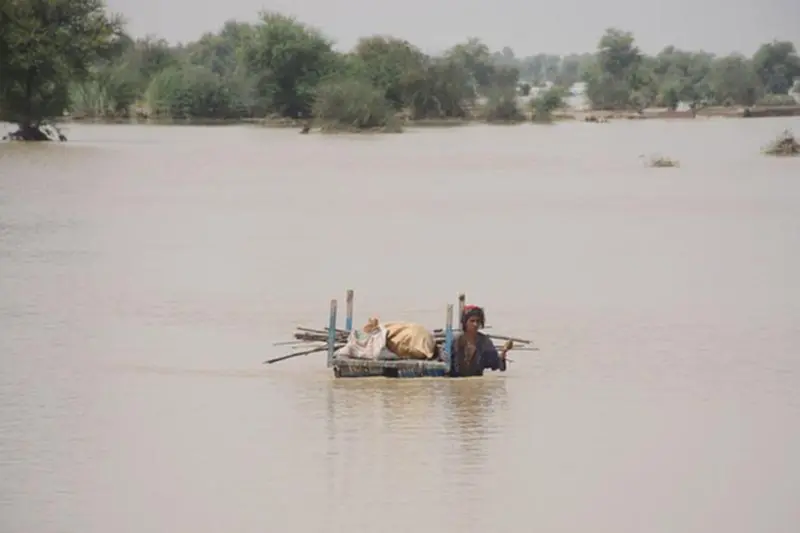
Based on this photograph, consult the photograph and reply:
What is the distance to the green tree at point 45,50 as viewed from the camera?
1644 inches

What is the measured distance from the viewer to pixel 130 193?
105 feet

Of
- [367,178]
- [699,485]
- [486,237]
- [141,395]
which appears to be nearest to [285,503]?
[699,485]

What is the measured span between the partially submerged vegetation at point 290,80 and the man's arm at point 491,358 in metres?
30.7

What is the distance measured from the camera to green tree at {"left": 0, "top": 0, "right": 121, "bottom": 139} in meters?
41.8

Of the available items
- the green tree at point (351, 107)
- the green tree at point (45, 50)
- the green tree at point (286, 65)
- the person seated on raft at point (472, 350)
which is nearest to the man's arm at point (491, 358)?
the person seated on raft at point (472, 350)

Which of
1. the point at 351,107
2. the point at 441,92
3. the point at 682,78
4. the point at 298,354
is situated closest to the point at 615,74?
the point at 682,78

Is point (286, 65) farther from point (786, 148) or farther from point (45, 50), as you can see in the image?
point (786, 148)

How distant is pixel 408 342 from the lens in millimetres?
12148

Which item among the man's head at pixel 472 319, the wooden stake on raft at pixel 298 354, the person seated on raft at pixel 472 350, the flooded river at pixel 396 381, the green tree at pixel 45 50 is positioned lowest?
the flooded river at pixel 396 381

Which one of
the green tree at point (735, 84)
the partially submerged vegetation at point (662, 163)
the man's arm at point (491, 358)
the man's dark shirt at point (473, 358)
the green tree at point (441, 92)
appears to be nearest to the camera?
the man's dark shirt at point (473, 358)

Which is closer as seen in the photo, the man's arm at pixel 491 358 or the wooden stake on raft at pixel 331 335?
the wooden stake on raft at pixel 331 335

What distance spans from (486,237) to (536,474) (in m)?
13.9

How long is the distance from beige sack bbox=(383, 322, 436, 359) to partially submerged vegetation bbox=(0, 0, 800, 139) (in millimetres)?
30778

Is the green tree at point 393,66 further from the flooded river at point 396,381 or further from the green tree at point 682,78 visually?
the flooded river at point 396,381
